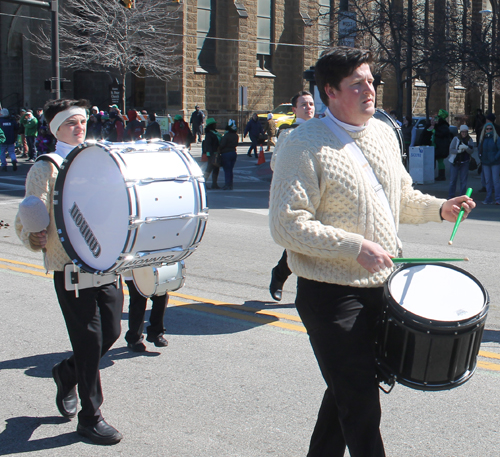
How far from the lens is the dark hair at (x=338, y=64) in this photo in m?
2.71

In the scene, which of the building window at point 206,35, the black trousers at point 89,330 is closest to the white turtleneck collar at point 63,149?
the black trousers at point 89,330

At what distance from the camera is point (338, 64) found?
2.73 metres

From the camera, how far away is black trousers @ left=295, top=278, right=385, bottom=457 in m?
2.67

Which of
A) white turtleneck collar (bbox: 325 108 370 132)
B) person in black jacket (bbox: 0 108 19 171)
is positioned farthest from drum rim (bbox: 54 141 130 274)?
person in black jacket (bbox: 0 108 19 171)

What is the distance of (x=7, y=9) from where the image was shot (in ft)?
130

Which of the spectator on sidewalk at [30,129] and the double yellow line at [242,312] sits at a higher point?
the spectator on sidewalk at [30,129]

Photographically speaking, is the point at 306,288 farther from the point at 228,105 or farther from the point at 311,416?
the point at 228,105

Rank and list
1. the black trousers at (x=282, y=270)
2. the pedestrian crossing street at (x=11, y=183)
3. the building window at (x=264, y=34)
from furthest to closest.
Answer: the building window at (x=264, y=34) < the pedestrian crossing street at (x=11, y=183) < the black trousers at (x=282, y=270)

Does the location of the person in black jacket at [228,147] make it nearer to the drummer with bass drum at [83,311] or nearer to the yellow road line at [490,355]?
the yellow road line at [490,355]

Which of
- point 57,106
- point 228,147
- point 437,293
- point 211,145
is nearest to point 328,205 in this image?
point 437,293

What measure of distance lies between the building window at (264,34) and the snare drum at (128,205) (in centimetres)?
3781

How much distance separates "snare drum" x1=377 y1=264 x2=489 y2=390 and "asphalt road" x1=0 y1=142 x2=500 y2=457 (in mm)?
1074

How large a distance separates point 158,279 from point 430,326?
2.49m

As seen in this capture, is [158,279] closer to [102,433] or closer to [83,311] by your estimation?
[83,311]
